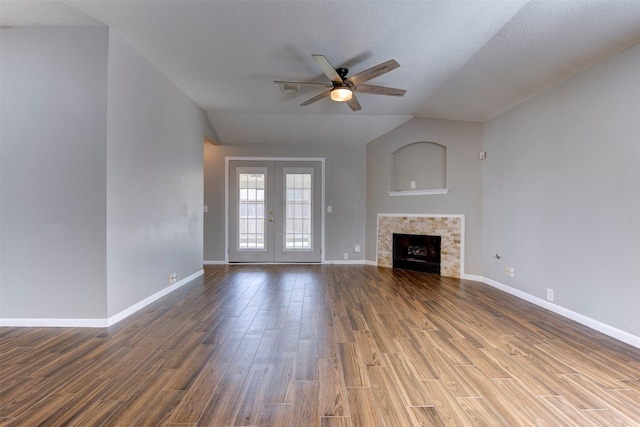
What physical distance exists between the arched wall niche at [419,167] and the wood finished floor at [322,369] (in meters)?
2.51

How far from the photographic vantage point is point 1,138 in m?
2.67

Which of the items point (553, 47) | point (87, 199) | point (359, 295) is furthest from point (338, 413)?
point (553, 47)

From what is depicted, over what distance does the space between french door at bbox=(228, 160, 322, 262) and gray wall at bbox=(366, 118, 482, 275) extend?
4.85 feet

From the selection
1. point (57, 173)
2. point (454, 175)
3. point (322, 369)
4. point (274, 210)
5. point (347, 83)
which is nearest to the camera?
point (322, 369)

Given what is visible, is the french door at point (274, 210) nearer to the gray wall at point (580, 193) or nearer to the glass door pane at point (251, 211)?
the glass door pane at point (251, 211)

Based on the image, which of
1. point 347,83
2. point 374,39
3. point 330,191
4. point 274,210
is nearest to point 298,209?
point 274,210

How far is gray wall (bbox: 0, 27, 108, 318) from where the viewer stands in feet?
8.76

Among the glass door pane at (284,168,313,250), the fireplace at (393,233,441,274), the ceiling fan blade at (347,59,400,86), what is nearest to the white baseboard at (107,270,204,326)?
the glass door pane at (284,168,313,250)

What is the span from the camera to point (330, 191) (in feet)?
20.1

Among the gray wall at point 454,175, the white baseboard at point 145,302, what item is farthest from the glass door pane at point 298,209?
the white baseboard at point 145,302

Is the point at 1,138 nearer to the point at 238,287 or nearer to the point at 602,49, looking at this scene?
the point at 238,287

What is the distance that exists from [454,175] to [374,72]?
2.73 m

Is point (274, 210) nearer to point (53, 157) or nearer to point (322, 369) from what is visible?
point (53, 157)

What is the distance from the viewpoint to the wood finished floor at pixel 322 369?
5.16 feet
